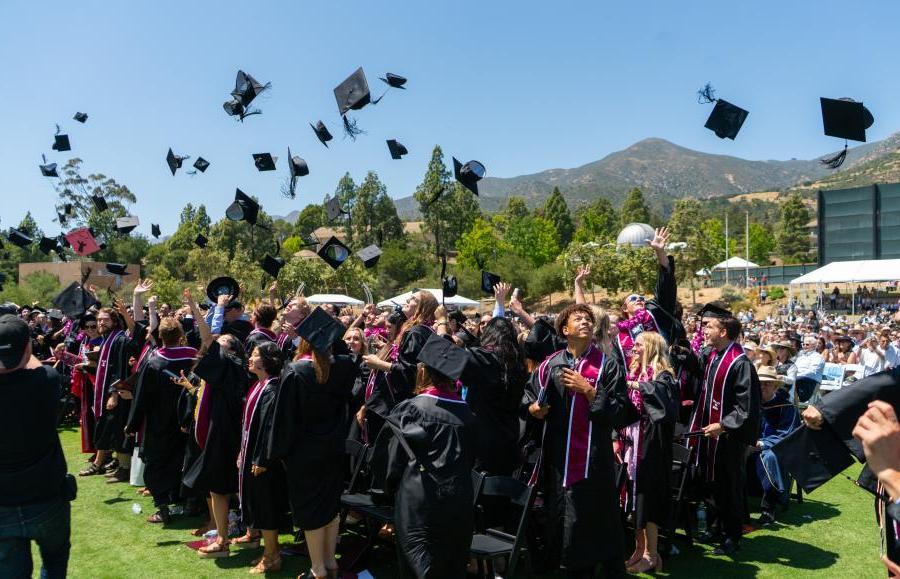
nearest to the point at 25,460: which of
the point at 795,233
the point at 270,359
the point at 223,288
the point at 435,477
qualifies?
the point at 270,359

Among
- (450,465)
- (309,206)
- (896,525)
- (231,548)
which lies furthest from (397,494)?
(309,206)

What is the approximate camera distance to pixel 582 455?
4.30m

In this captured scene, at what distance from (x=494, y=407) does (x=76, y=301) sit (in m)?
7.59

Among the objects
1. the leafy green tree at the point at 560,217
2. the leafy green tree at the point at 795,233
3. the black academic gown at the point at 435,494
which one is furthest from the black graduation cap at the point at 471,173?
the leafy green tree at the point at 795,233

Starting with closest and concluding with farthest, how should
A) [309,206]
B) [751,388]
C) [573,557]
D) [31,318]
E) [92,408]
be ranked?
[573,557]
[751,388]
[92,408]
[31,318]
[309,206]

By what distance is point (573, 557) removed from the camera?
13.8ft

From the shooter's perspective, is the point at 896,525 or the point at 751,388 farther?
the point at 751,388

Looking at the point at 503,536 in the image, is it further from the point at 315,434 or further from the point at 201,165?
the point at 201,165

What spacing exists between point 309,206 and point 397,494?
96.4 m

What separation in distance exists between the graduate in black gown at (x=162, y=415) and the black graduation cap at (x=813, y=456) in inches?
213

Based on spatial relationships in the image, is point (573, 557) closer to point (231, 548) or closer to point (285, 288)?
point (231, 548)

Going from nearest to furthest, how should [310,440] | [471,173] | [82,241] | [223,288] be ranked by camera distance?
[310,440]
[223,288]
[471,173]
[82,241]

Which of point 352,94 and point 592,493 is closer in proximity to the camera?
point 592,493

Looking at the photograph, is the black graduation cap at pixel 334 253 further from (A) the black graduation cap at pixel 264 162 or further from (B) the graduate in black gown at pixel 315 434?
(B) the graduate in black gown at pixel 315 434
